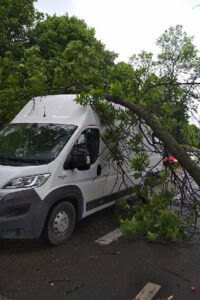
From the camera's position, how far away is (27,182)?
4.11 m

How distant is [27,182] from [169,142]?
2.14 metres

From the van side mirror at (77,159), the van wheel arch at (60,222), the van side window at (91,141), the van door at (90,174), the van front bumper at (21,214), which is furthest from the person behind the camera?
the van side window at (91,141)

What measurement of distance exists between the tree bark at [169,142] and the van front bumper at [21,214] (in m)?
2.03

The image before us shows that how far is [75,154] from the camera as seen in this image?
4617 mm

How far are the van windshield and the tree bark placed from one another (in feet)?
3.41

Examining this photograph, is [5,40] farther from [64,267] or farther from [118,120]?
[64,267]

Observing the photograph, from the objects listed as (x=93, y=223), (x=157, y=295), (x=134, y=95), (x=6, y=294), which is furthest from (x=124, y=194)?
(x=6, y=294)

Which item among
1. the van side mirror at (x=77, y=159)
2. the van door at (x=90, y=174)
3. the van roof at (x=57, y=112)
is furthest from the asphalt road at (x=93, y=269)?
the van roof at (x=57, y=112)

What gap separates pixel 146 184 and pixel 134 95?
1.71 metres

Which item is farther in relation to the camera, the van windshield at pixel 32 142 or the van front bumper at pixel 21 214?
the van windshield at pixel 32 142

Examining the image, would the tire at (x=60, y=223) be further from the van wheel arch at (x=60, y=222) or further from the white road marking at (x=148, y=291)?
the white road marking at (x=148, y=291)

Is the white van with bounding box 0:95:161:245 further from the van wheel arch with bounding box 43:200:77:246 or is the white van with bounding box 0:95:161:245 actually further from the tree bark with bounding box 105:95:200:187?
the tree bark with bounding box 105:95:200:187

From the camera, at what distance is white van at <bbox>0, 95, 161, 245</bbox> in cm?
404

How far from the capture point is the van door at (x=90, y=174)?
16.1 feet
